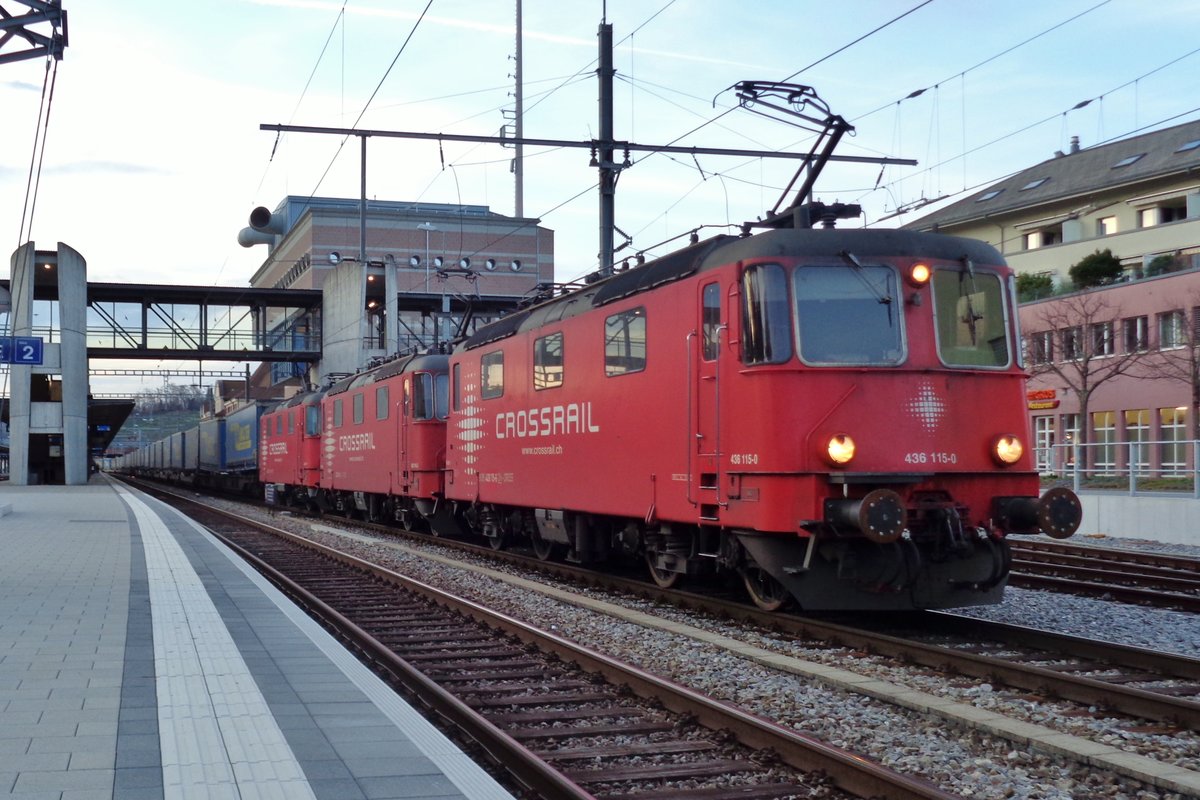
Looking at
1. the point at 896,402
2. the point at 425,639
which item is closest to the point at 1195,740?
the point at 896,402

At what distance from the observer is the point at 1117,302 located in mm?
33000

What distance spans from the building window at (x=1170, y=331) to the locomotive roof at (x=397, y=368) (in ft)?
66.2

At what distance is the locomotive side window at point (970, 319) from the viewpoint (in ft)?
32.5

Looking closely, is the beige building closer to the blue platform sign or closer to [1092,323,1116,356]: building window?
[1092,323,1116,356]: building window

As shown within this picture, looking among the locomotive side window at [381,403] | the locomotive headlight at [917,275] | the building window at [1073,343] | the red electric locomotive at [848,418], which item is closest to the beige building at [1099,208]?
the building window at [1073,343]

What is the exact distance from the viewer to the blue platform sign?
28.3m

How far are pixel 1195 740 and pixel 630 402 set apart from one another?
6.66 m

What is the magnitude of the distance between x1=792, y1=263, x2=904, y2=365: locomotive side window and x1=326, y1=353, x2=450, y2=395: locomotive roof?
10913mm

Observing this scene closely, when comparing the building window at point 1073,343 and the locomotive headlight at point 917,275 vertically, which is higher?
the building window at point 1073,343

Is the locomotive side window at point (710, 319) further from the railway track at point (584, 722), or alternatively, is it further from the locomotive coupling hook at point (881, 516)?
the railway track at point (584, 722)

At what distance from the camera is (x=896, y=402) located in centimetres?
956

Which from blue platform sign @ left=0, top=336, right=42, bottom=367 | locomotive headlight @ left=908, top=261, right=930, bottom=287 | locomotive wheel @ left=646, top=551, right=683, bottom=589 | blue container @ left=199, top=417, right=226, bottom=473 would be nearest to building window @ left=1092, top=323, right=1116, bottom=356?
locomotive wheel @ left=646, top=551, right=683, bottom=589

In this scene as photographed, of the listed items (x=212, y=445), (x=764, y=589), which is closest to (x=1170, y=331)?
(x=764, y=589)

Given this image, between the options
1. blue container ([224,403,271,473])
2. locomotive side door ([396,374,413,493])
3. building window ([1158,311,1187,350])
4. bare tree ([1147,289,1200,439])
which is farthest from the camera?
blue container ([224,403,271,473])
